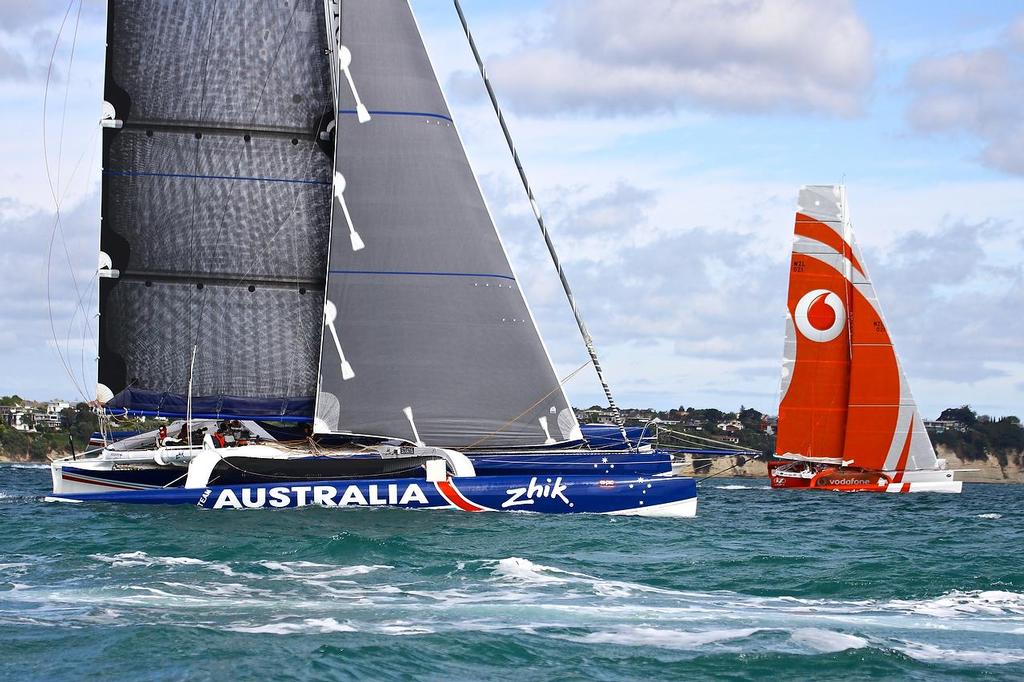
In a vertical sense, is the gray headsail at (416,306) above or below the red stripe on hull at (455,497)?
above

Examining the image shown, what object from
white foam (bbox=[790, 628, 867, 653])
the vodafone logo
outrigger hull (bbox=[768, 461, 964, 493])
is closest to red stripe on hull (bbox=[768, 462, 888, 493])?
outrigger hull (bbox=[768, 461, 964, 493])

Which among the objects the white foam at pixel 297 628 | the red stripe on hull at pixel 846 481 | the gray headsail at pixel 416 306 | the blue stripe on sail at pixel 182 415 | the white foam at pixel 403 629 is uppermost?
the gray headsail at pixel 416 306

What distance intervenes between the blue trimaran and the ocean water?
282 cm

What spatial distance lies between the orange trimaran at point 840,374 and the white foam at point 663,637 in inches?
1506

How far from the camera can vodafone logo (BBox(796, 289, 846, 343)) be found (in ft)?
170

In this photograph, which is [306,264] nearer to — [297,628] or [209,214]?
[209,214]

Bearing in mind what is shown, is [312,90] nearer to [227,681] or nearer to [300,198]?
[300,198]

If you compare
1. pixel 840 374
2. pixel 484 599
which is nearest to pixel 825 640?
pixel 484 599

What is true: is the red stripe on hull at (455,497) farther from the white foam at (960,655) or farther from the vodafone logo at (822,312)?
the vodafone logo at (822,312)

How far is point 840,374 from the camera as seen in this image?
5231cm

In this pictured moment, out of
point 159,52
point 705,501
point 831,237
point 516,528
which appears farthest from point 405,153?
point 831,237

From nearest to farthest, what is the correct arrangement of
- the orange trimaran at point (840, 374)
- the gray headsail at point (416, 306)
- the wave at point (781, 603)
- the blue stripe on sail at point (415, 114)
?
1. the wave at point (781, 603)
2. the gray headsail at point (416, 306)
3. the blue stripe on sail at point (415, 114)
4. the orange trimaran at point (840, 374)

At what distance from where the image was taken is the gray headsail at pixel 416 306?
27906 mm

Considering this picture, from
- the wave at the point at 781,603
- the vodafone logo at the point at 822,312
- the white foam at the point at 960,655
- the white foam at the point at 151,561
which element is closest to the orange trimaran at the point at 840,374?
the vodafone logo at the point at 822,312
